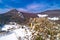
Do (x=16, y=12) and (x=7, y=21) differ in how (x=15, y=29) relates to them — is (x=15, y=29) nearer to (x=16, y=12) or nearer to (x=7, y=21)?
(x=7, y=21)

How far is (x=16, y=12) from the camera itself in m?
5.64

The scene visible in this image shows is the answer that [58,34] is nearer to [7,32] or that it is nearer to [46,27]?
[46,27]

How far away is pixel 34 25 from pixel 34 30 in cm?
8

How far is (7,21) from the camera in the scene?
5.31 metres

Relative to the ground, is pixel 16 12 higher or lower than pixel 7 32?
higher

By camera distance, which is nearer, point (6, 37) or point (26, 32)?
point (26, 32)

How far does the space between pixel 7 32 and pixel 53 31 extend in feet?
4.70

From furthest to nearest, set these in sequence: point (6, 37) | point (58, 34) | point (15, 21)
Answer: point (15, 21)
point (6, 37)
point (58, 34)

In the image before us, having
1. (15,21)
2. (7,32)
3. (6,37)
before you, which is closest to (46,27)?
(6,37)

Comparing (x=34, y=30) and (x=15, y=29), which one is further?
(x=15, y=29)

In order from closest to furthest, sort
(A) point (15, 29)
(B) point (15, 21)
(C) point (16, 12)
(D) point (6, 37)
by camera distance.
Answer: (D) point (6, 37) < (A) point (15, 29) < (B) point (15, 21) < (C) point (16, 12)

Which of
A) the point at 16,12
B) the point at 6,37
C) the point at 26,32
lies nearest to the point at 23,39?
the point at 26,32

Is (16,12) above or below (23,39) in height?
above

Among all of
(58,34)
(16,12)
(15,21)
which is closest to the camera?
(58,34)
